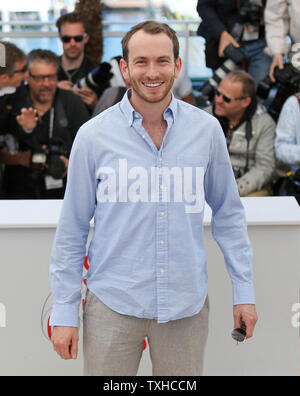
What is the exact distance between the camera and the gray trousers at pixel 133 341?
163 centimetres

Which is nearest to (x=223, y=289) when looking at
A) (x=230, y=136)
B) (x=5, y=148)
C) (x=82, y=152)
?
(x=82, y=152)

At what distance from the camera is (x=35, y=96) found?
3.52 metres

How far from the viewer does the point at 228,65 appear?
370cm

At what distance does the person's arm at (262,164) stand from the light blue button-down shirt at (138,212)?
178cm

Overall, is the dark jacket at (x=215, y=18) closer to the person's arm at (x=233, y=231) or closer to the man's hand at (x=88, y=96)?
the man's hand at (x=88, y=96)

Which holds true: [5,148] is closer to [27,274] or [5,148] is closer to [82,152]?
[27,274]

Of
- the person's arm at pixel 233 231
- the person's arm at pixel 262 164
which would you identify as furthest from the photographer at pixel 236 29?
the person's arm at pixel 233 231

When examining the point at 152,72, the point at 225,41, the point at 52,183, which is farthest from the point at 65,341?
the point at 225,41

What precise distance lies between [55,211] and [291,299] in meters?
0.87

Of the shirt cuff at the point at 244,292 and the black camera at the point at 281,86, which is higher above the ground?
the black camera at the point at 281,86

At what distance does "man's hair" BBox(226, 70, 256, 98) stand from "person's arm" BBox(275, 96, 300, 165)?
21 centimetres
